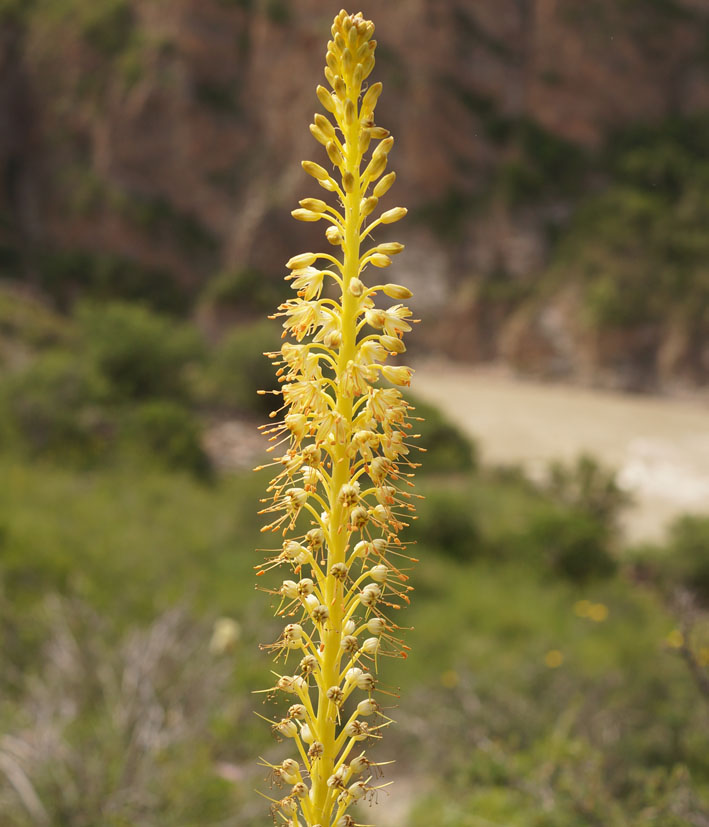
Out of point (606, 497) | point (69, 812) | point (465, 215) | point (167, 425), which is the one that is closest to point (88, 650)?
point (69, 812)

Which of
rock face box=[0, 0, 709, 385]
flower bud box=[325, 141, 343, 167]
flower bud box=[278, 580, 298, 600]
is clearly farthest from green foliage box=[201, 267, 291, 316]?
flower bud box=[278, 580, 298, 600]

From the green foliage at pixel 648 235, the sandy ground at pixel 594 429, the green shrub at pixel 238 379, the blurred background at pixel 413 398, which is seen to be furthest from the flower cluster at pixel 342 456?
the green foliage at pixel 648 235

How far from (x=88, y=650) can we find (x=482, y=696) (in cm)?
424

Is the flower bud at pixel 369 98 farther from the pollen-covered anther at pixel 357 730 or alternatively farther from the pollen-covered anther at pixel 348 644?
the pollen-covered anther at pixel 357 730

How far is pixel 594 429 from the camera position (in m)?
35.7

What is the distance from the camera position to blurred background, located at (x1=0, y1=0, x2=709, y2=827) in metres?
7.21

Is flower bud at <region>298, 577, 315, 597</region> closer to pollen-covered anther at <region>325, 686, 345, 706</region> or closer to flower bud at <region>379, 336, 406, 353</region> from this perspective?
pollen-covered anther at <region>325, 686, 345, 706</region>

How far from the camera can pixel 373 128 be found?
174 cm

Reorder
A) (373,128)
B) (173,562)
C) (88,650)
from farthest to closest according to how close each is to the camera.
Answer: (173,562) < (88,650) < (373,128)

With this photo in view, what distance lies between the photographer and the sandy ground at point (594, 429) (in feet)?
94.2

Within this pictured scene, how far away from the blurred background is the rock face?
7.3 inches

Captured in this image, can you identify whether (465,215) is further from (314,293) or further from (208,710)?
(314,293)

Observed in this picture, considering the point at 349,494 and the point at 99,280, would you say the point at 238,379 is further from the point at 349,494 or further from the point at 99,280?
the point at 349,494

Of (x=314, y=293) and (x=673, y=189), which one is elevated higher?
(x=673, y=189)
